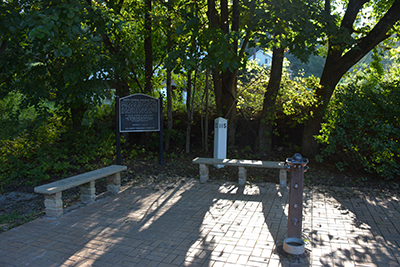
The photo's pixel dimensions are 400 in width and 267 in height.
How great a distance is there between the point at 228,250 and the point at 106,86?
17.0 ft

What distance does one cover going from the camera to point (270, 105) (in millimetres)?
8969

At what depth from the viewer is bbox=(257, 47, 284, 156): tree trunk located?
28.6 ft

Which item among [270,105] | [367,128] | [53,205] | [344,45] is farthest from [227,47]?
[53,205]

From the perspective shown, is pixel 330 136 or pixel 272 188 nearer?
pixel 272 188

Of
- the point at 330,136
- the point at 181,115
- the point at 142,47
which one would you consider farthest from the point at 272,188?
the point at 142,47

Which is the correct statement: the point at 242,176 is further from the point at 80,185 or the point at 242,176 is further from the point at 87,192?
the point at 80,185

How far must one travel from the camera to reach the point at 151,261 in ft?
11.7

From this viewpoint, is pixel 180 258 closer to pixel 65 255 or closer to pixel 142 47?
pixel 65 255

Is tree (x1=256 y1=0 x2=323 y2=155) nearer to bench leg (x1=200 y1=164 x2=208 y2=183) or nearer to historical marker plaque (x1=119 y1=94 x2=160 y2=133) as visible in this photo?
bench leg (x1=200 y1=164 x2=208 y2=183)

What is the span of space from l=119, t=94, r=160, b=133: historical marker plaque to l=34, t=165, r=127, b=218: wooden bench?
6.13 feet

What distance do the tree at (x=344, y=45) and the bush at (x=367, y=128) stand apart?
100 cm

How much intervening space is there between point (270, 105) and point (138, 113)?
3.78m

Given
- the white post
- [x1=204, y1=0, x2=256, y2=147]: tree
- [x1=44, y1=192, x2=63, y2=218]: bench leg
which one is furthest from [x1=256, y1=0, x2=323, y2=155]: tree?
[x1=44, y1=192, x2=63, y2=218]: bench leg

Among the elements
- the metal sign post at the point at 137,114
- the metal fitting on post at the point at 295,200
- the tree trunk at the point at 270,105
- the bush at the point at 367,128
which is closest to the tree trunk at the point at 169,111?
the metal sign post at the point at 137,114
